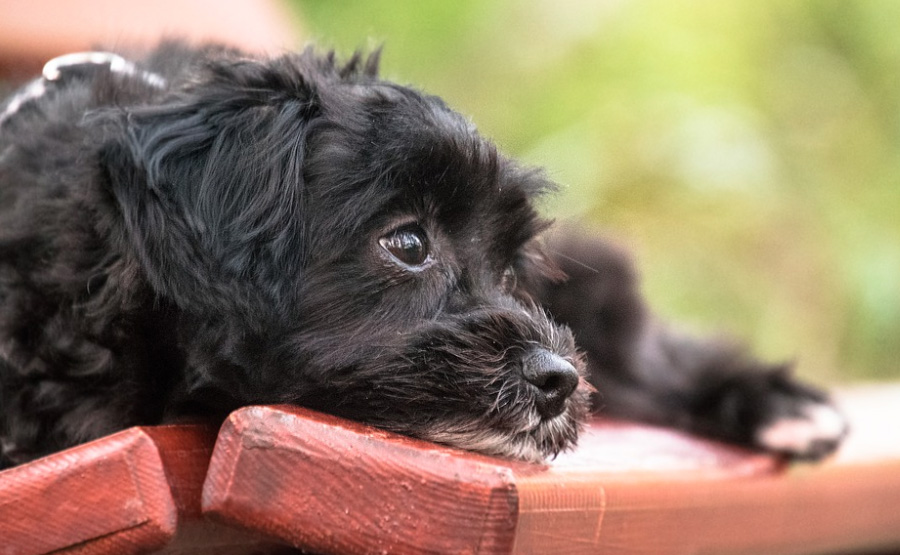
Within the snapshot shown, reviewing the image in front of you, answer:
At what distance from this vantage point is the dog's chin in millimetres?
2096

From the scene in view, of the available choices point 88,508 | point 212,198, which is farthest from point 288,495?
point 212,198

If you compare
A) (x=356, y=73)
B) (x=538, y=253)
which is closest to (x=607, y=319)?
(x=538, y=253)

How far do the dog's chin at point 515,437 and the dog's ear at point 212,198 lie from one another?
0.44m

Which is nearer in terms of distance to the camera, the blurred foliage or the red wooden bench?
the red wooden bench

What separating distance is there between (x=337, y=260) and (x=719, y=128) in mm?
5368

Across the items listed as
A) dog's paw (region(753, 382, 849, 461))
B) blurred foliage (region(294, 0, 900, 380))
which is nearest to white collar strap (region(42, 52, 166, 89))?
dog's paw (region(753, 382, 849, 461))

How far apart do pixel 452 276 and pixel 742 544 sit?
1090 mm

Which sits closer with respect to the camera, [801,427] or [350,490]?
[350,490]

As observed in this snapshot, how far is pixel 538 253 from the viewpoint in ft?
9.27

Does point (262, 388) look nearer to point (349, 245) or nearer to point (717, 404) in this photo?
point (349, 245)

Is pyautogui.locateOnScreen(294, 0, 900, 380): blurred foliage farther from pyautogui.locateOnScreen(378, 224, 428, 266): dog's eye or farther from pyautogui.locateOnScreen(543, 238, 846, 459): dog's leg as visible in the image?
pyautogui.locateOnScreen(378, 224, 428, 266): dog's eye

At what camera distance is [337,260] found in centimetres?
224

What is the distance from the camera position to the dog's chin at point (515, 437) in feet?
6.88

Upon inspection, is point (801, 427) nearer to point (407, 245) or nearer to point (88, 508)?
point (407, 245)
